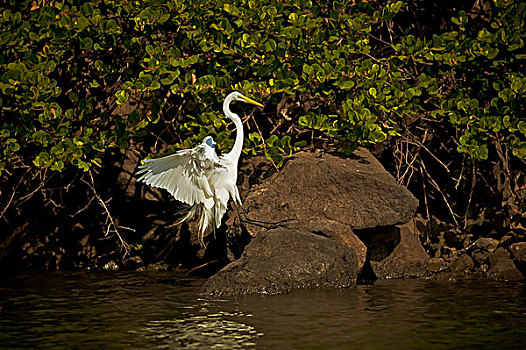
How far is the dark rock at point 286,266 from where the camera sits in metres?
6.45

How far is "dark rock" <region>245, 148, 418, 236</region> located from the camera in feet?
24.5

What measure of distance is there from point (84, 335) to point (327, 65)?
11.9 ft

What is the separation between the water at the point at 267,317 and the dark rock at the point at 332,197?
27.7 inches

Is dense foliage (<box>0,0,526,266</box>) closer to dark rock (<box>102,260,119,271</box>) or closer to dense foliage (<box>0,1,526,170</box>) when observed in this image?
dense foliage (<box>0,1,526,170</box>)

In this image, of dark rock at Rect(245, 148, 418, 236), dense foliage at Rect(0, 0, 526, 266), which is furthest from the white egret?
dense foliage at Rect(0, 0, 526, 266)

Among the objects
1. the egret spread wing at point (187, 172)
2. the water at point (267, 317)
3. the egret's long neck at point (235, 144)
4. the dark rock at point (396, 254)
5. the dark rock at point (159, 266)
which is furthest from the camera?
the dark rock at point (159, 266)

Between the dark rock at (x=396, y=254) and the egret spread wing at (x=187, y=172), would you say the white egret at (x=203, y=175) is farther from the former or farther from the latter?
the dark rock at (x=396, y=254)

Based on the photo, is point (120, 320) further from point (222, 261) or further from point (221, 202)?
point (222, 261)

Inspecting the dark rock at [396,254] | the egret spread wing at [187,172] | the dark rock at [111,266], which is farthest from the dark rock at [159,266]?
the dark rock at [396,254]

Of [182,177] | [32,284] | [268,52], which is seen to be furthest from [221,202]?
[32,284]

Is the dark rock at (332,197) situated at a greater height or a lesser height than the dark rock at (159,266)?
greater

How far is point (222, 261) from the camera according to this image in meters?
8.32

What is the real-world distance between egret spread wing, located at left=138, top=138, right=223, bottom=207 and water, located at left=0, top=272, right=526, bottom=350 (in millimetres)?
918

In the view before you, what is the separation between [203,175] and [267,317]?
1886mm
